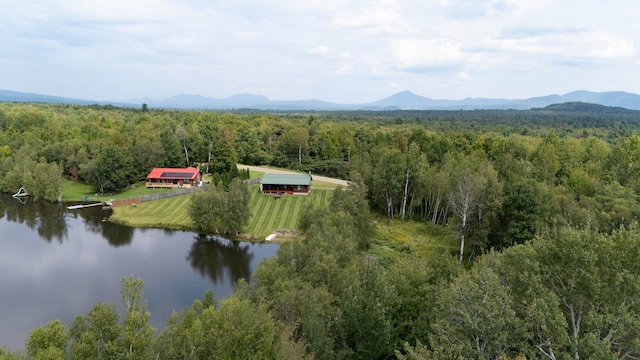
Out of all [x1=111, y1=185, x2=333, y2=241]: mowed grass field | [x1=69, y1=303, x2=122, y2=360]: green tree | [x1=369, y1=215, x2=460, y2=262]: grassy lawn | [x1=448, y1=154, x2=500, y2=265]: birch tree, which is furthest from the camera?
[x1=111, y1=185, x2=333, y2=241]: mowed grass field

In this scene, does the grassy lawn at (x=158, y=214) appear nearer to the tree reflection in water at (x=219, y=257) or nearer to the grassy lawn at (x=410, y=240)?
the tree reflection in water at (x=219, y=257)

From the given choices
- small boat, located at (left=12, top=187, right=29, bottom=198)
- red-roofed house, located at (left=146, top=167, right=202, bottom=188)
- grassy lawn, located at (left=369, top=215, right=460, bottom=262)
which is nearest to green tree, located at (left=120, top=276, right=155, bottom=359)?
grassy lawn, located at (left=369, top=215, right=460, bottom=262)

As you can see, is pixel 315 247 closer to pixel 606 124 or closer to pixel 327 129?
pixel 327 129

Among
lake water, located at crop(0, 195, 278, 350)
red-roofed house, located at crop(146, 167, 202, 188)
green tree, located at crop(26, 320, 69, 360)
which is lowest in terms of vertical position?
lake water, located at crop(0, 195, 278, 350)

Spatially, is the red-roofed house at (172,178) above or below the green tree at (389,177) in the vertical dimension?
below

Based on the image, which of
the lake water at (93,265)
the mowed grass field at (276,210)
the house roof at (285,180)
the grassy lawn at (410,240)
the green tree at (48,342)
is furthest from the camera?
the house roof at (285,180)

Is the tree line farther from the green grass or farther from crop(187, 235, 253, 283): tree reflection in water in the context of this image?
the green grass

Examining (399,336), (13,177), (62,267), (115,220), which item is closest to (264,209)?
(115,220)

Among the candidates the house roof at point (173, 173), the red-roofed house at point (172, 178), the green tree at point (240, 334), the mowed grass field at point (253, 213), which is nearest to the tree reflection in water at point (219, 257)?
the mowed grass field at point (253, 213)
